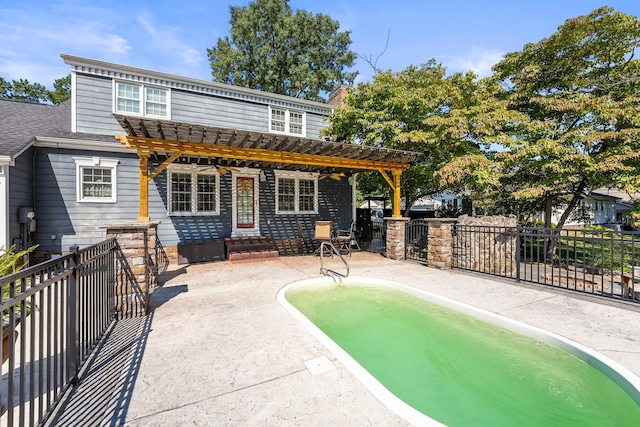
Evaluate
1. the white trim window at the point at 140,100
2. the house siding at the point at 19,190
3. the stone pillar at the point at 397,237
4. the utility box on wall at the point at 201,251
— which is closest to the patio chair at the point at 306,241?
the utility box on wall at the point at 201,251

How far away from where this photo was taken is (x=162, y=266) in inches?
324

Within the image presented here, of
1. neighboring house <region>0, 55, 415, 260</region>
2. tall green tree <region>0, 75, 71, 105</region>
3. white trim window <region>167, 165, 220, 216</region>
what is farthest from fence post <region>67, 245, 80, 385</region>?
tall green tree <region>0, 75, 71, 105</region>

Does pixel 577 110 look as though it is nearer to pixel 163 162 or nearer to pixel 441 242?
pixel 441 242

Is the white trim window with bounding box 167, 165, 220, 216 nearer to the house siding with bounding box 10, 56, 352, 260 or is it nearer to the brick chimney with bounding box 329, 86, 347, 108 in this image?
the house siding with bounding box 10, 56, 352, 260

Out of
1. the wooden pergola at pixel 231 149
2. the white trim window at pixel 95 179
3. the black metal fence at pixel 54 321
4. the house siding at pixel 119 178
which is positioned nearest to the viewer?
the black metal fence at pixel 54 321

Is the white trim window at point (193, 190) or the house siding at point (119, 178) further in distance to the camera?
the white trim window at point (193, 190)

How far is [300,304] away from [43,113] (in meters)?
11.6

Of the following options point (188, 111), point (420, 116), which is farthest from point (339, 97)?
point (188, 111)

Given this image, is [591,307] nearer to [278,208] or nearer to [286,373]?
[286,373]

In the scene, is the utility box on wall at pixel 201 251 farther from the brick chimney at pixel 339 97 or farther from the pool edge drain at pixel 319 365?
the brick chimney at pixel 339 97

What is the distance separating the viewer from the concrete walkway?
2.25m

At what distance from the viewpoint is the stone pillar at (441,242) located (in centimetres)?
752

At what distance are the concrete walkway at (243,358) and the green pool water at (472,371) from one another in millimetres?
487

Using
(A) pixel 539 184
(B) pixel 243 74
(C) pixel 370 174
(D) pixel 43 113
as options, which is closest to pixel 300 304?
(C) pixel 370 174
